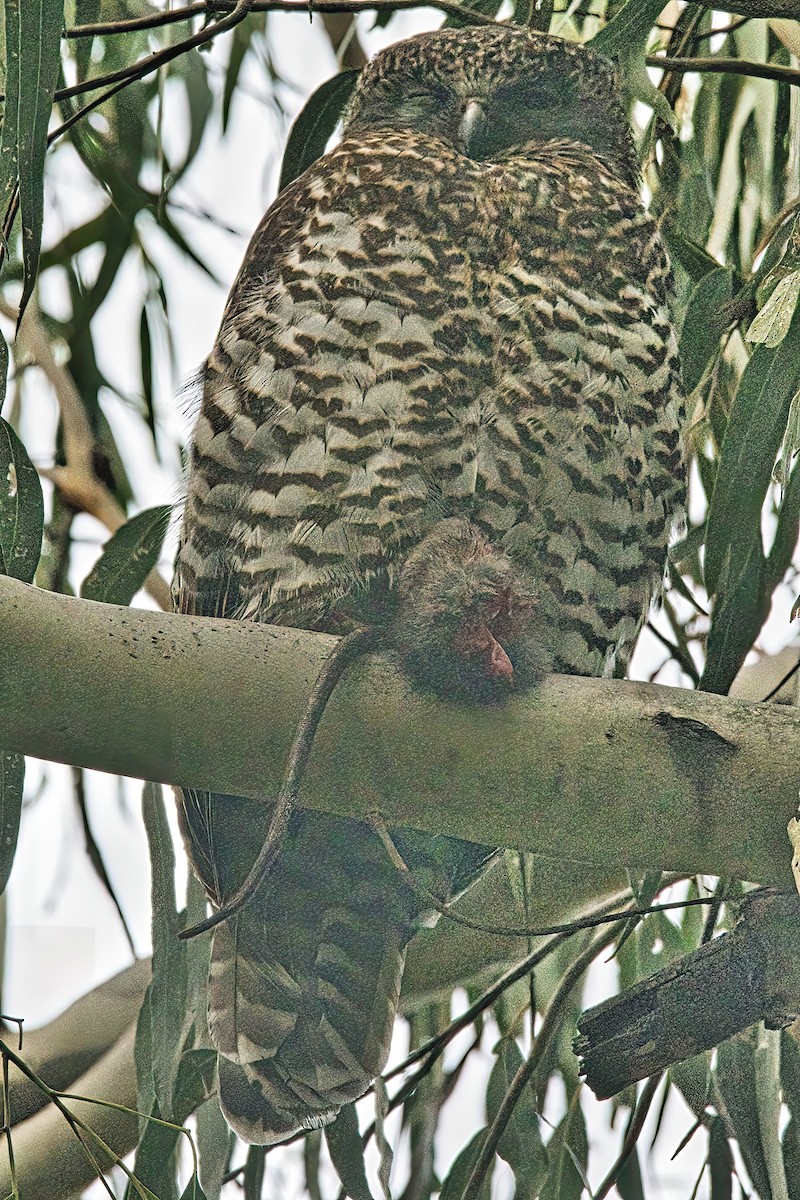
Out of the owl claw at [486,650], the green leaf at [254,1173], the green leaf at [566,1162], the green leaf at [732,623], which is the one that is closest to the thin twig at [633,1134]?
the green leaf at [566,1162]

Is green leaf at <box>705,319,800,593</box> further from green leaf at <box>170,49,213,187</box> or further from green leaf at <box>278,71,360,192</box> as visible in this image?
green leaf at <box>170,49,213,187</box>

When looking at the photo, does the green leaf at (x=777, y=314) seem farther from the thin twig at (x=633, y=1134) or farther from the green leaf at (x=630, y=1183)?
the green leaf at (x=630, y=1183)

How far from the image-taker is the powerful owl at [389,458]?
1.24 m

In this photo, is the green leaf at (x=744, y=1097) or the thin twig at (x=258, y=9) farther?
the green leaf at (x=744, y=1097)

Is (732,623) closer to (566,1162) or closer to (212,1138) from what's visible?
(566,1162)

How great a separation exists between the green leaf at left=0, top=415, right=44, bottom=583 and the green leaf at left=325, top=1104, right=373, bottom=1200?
68 centimetres

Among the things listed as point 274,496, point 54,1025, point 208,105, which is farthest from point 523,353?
point 54,1025

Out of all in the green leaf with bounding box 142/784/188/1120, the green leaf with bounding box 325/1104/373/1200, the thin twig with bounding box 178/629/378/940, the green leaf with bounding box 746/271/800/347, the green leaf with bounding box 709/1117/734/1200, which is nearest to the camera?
the thin twig with bounding box 178/629/378/940

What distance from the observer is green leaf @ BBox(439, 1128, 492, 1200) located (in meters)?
1.35

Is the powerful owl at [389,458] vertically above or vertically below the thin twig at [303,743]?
above

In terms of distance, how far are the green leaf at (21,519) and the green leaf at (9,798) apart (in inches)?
5.0

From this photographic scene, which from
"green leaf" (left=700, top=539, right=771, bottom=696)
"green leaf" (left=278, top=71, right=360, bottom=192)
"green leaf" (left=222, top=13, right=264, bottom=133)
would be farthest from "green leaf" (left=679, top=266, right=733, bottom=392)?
"green leaf" (left=222, top=13, right=264, bottom=133)

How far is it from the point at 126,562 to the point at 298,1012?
Answer: 481 millimetres

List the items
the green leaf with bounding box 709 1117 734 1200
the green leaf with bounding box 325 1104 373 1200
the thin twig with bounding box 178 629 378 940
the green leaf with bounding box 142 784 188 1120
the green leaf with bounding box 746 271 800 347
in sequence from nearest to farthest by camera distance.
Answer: the thin twig with bounding box 178 629 378 940 < the green leaf with bounding box 746 271 800 347 < the green leaf with bounding box 142 784 188 1120 < the green leaf with bounding box 325 1104 373 1200 < the green leaf with bounding box 709 1117 734 1200
